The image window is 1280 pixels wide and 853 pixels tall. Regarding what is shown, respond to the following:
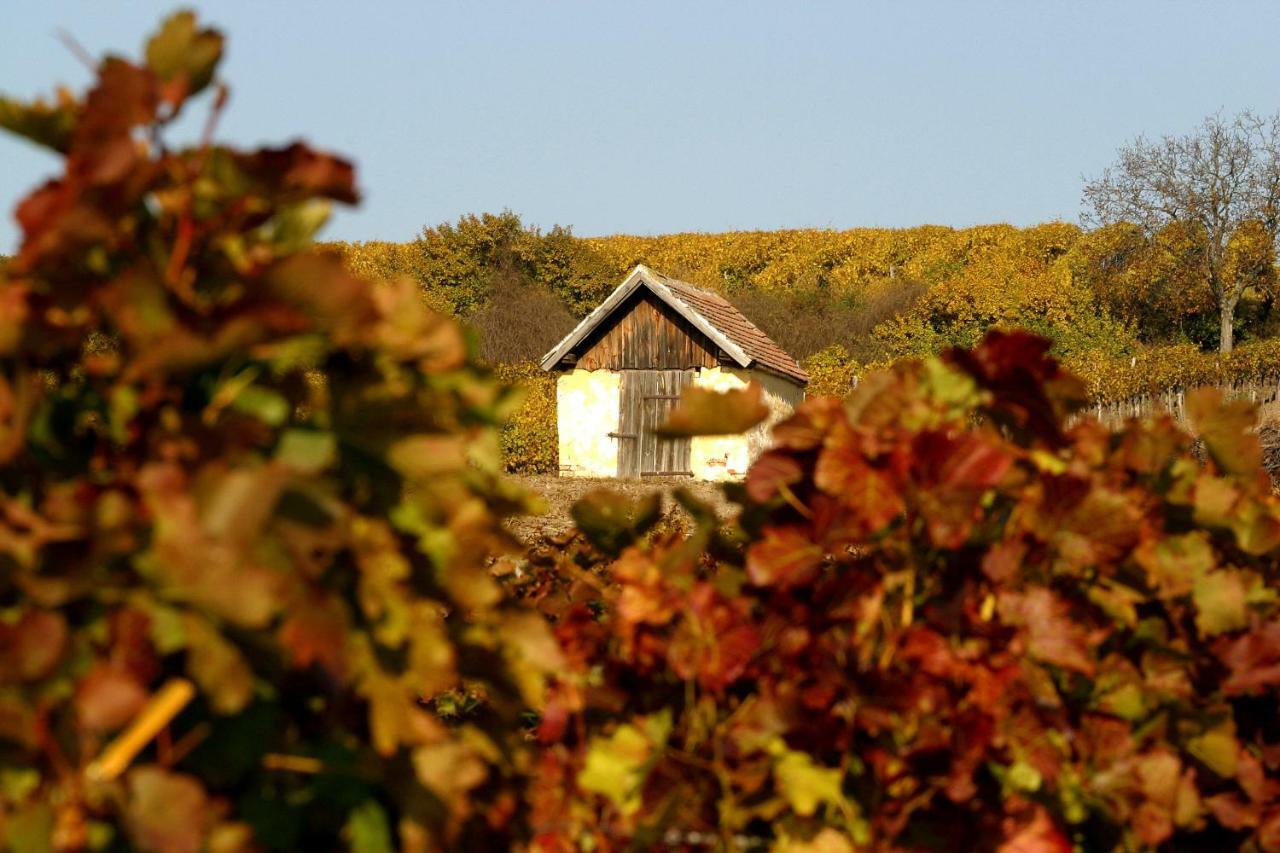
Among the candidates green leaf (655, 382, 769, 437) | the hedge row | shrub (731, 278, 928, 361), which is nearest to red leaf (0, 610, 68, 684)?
green leaf (655, 382, 769, 437)

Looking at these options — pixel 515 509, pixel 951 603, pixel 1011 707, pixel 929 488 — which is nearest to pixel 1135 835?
pixel 1011 707

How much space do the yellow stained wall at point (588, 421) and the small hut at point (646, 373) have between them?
0.02 meters

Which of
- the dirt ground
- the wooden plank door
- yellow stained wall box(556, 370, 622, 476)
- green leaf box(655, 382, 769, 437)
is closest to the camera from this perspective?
green leaf box(655, 382, 769, 437)

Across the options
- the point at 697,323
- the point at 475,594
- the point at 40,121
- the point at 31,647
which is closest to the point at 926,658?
the point at 475,594

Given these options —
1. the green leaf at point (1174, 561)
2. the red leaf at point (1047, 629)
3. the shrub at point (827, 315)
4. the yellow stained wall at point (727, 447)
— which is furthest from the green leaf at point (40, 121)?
the shrub at point (827, 315)

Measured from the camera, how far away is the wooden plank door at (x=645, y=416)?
83.0 ft

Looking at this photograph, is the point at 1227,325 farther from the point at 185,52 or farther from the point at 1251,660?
the point at 185,52

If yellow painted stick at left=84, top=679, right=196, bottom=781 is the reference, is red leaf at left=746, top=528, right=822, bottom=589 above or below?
above

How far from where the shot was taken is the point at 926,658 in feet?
4.77

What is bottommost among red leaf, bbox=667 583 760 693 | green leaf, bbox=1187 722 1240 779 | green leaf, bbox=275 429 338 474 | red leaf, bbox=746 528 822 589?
green leaf, bbox=1187 722 1240 779

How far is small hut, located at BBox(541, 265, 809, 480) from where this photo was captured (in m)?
24.5

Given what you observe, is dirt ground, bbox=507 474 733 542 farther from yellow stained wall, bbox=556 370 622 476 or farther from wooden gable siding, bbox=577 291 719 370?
wooden gable siding, bbox=577 291 719 370

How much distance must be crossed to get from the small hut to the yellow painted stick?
23061 millimetres

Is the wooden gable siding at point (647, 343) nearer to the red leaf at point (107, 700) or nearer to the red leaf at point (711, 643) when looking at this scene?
the red leaf at point (711, 643)
